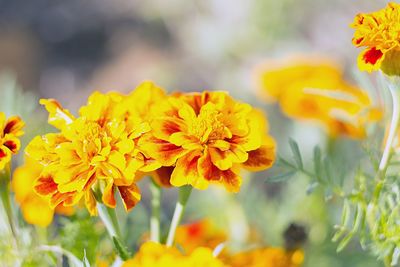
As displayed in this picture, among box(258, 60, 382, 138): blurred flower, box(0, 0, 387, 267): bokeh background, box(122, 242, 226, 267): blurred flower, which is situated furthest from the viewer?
box(0, 0, 387, 267): bokeh background

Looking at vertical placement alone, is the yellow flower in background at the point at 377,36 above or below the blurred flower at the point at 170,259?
above

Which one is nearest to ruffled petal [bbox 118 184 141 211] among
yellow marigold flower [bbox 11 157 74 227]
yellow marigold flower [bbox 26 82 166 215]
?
yellow marigold flower [bbox 26 82 166 215]

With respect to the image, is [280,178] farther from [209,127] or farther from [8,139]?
[8,139]

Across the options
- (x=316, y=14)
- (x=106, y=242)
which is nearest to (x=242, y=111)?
(x=106, y=242)

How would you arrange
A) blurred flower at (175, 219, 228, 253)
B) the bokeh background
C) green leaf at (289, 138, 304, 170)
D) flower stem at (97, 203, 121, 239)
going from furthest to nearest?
1. the bokeh background
2. blurred flower at (175, 219, 228, 253)
3. green leaf at (289, 138, 304, 170)
4. flower stem at (97, 203, 121, 239)

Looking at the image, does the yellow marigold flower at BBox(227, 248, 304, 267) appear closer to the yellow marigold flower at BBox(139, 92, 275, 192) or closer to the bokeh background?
the yellow marigold flower at BBox(139, 92, 275, 192)

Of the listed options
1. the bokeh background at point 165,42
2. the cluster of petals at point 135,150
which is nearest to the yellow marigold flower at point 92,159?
the cluster of petals at point 135,150

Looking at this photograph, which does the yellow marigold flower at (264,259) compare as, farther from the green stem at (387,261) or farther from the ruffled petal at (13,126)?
the ruffled petal at (13,126)

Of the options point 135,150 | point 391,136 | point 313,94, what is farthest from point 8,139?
point 313,94
